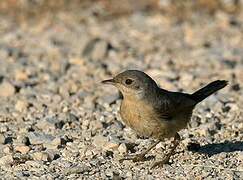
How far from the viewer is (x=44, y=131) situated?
9242mm

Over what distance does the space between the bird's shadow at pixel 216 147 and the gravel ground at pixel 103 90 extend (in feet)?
0.04

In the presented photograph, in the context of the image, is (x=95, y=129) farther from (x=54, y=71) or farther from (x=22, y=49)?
(x=22, y=49)

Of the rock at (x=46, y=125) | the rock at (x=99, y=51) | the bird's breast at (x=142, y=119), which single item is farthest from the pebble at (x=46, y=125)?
the rock at (x=99, y=51)

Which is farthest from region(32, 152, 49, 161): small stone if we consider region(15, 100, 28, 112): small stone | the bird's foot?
region(15, 100, 28, 112): small stone

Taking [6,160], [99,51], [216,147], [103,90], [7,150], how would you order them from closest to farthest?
[6,160] → [7,150] → [216,147] → [103,90] → [99,51]

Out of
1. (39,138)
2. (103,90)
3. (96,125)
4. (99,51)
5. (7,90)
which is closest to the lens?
(39,138)

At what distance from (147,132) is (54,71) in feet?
15.2

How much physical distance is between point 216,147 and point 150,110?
1.19 meters

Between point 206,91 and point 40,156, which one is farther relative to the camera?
point 206,91

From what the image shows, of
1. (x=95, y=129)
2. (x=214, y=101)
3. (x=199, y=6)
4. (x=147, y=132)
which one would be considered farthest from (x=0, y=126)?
(x=199, y=6)

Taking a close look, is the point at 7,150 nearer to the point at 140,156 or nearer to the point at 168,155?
the point at 140,156

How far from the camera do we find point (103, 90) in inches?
442

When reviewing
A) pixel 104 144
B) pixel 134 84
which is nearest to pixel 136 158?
pixel 104 144

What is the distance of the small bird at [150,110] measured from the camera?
7.82 metres
